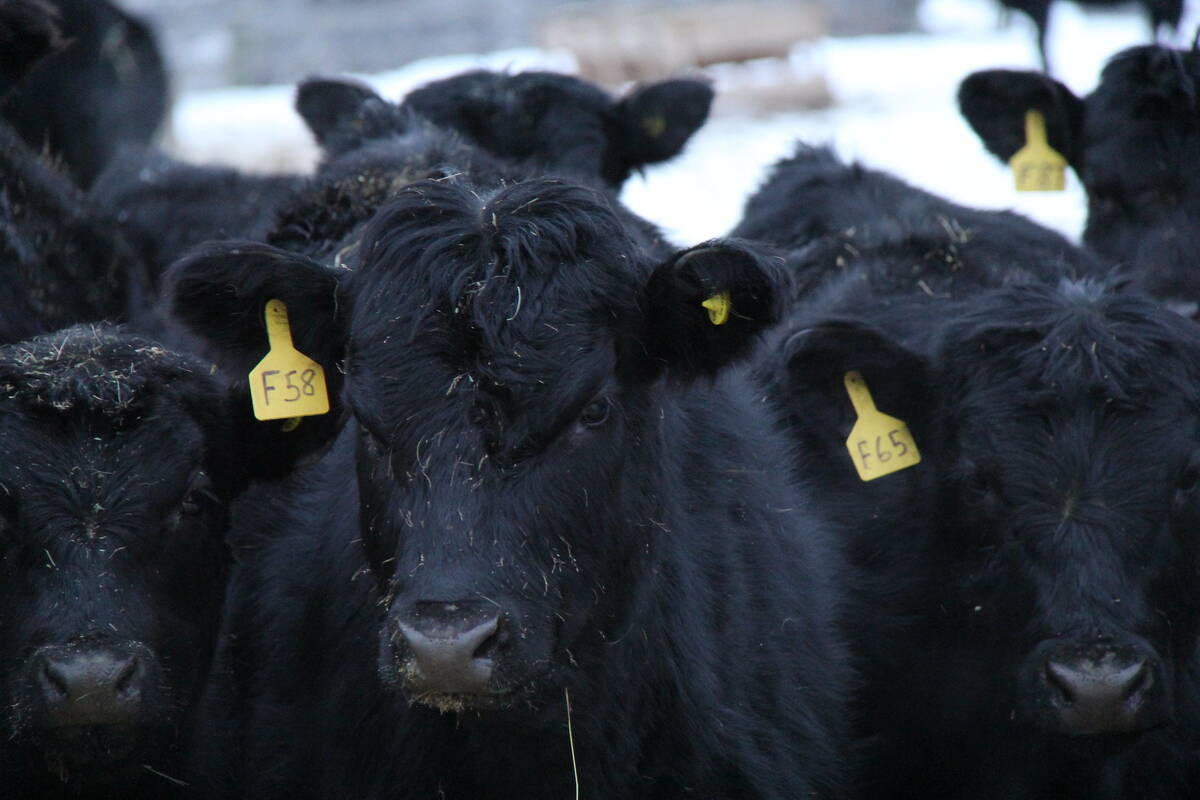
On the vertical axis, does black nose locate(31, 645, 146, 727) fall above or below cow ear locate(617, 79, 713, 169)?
above

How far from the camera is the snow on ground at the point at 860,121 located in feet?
41.2

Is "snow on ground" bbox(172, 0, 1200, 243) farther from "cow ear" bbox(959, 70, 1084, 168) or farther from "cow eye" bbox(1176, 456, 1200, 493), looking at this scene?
"cow eye" bbox(1176, 456, 1200, 493)

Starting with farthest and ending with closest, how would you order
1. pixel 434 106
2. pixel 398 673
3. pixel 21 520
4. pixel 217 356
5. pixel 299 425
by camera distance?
pixel 434 106 → pixel 299 425 → pixel 217 356 → pixel 21 520 → pixel 398 673

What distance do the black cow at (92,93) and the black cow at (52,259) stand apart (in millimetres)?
2190

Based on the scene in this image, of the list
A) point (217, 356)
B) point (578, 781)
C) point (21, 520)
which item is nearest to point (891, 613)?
point (578, 781)

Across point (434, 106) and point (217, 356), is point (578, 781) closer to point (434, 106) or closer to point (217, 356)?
point (217, 356)

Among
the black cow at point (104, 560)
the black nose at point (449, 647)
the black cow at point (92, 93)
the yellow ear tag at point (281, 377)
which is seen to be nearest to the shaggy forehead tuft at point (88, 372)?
the black cow at point (104, 560)

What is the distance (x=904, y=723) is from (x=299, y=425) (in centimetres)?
219

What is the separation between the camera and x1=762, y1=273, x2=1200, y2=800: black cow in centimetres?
438

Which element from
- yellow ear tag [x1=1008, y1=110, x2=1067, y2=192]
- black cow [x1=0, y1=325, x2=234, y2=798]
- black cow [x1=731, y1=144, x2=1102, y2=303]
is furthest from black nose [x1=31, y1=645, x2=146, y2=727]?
yellow ear tag [x1=1008, y1=110, x2=1067, y2=192]

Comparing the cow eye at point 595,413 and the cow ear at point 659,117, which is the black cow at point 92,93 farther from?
the cow eye at point 595,413

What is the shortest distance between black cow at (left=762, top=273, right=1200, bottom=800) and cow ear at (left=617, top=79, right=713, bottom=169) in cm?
292

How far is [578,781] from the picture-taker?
4.00 m

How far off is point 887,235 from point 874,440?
4.98 feet
